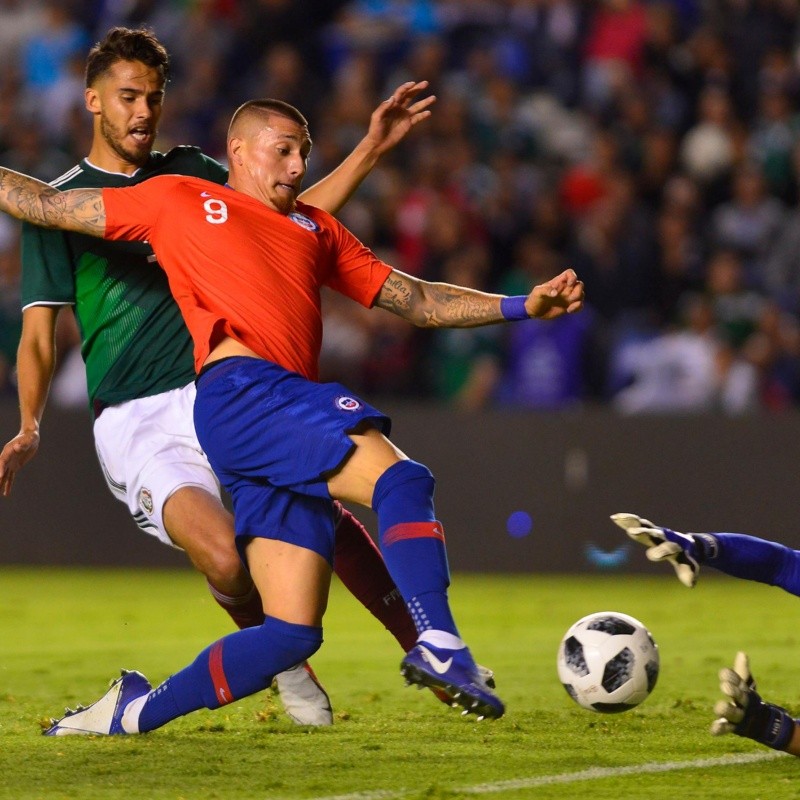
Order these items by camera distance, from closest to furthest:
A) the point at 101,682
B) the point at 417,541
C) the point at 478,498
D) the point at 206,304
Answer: the point at 417,541 < the point at 206,304 < the point at 101,682 < the point at 478,498

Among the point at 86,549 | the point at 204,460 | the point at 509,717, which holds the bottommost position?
the point at 86,549

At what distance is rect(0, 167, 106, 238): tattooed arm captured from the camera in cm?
500

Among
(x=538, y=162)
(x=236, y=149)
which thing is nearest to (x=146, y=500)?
(x=236, y=149)

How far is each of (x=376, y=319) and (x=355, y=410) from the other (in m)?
7.77

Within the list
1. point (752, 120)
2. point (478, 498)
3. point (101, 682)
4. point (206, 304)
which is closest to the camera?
point (206, 304)

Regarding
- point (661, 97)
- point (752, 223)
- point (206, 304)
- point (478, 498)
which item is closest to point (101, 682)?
point (206, 304)

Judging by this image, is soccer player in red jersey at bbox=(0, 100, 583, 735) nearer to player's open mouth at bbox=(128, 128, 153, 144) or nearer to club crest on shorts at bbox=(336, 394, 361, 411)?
club crest on shorts at bbox=(336, 394, 361, 411)

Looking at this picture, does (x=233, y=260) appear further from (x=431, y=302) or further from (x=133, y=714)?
(x=133, y=714)

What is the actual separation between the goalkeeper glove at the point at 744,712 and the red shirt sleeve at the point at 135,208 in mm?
2217

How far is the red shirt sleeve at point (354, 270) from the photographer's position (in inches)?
203

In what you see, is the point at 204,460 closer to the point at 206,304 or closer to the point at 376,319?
the point at 206,304

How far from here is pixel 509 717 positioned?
5.68 metres

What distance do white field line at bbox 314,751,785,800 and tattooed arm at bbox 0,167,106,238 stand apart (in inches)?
78.3

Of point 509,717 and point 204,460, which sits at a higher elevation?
point 204,460
